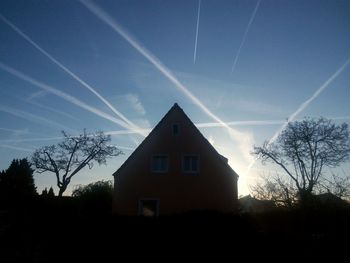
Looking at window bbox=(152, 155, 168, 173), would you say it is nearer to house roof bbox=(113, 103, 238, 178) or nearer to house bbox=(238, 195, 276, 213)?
house roof bbox=(113, 103, 238, 178)

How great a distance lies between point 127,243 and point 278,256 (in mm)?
5497

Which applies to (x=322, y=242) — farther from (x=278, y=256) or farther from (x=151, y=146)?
(x=151, y=146)

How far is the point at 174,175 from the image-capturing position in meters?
23.5

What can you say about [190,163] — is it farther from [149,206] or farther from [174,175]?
[149,206]

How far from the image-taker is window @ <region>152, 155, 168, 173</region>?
78.2ft

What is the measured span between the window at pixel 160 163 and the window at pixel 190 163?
58.0 inches

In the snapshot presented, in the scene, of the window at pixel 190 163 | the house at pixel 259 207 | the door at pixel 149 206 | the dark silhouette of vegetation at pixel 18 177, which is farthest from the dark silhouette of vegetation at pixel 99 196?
the dark silhouette of vegetation at pixel 18 177

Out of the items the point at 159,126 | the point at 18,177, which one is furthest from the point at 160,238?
the point at 18,177

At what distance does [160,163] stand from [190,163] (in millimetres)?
2455

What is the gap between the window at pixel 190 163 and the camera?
23772 millimetres

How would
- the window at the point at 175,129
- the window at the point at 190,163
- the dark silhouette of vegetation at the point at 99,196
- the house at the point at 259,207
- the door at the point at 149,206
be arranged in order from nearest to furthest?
the house at the point at 259,207 → the door at the point at 149,206 → the window at the point at 190,163 → the window at the point at 175,129 → the dark silhouette of vegetation at the point at 99,196

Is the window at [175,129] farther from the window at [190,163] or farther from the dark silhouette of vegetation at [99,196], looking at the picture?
the dark silhouette of vegetation at [99,196]

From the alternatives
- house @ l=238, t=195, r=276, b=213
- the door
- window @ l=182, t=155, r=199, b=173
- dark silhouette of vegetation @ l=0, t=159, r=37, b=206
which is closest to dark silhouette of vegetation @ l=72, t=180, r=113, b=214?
the door

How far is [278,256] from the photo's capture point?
1049cm
